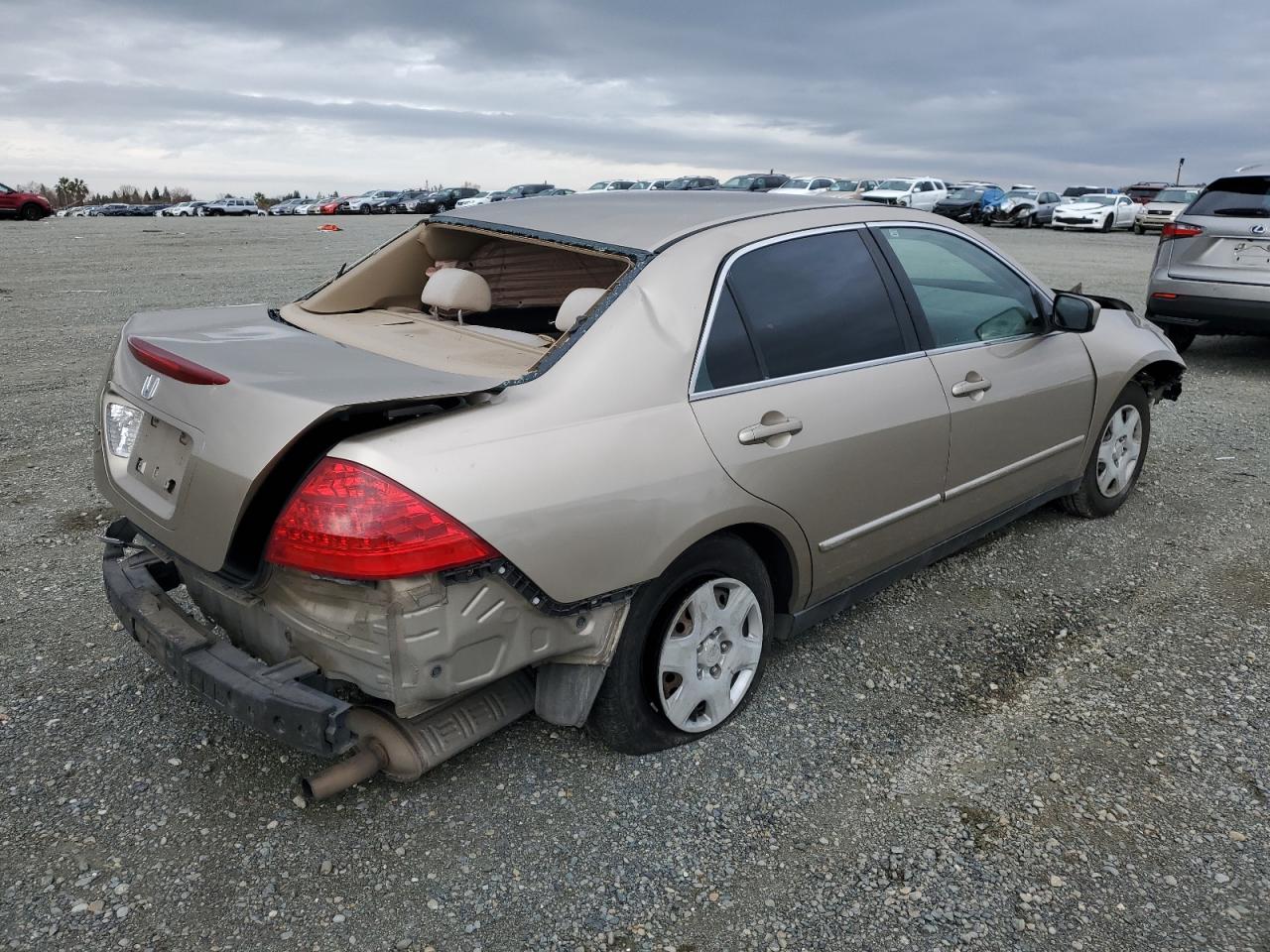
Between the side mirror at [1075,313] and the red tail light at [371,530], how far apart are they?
2.93 metres

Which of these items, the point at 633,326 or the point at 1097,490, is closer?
the point at 633,326

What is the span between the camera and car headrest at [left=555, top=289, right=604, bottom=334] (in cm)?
281

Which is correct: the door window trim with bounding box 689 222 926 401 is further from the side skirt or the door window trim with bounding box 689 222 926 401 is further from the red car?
the red car

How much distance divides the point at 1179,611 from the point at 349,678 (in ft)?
11.0

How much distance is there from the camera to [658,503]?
254cm

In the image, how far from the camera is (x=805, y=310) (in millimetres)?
3146

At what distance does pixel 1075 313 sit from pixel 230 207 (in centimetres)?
5753

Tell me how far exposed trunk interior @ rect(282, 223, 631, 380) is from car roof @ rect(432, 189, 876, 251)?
0.06 m

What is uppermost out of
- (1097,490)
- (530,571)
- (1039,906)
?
(530,571)

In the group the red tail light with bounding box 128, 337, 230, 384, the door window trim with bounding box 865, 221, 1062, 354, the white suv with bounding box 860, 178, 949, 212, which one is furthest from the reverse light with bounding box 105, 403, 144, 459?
the white suv with bounding box 860, 178, 949, 212

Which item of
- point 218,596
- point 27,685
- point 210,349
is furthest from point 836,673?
point 27,685

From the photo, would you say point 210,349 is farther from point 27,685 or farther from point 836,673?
point 836,673

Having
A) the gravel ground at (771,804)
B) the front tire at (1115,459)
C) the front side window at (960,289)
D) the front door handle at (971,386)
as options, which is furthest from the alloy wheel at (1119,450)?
the front door handle at (971,386)

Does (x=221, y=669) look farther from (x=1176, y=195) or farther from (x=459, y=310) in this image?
(x=1176, y=195)
